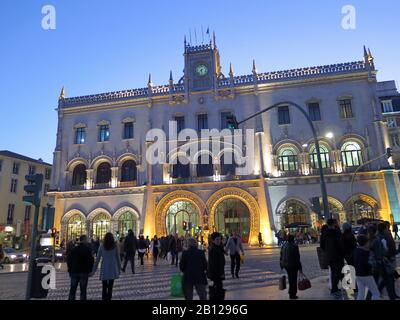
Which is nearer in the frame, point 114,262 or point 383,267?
point 383,267

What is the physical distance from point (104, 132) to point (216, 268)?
100ft

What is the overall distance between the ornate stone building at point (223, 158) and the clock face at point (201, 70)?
11cm

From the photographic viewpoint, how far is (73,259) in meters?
7.93

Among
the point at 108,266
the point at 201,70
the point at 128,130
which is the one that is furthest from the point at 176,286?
the point at 201,70

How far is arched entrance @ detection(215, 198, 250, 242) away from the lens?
101ft

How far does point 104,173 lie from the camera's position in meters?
34.5

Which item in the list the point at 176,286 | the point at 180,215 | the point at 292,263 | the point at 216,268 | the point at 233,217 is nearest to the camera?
the point at 216,268

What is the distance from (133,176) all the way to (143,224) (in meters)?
5.13

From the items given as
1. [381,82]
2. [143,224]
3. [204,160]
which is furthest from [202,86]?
[381,82]

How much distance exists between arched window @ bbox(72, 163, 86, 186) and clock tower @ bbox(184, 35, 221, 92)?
14167 millimetres

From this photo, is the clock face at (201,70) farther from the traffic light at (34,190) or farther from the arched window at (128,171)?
the traffic light at (34,190)

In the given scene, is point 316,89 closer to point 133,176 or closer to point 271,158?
point 271,158

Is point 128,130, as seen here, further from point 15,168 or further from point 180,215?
point 15,168
